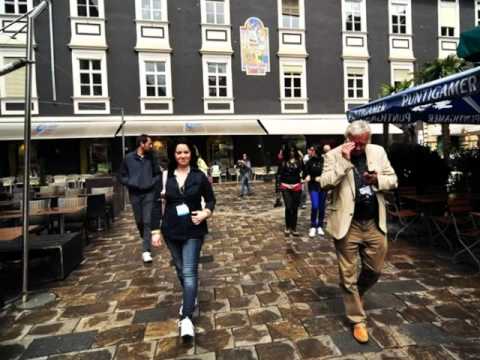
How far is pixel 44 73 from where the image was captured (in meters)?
15.9

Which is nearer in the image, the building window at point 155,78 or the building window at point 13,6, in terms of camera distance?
the building window at point 13,6

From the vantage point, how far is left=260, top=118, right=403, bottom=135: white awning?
17.5m

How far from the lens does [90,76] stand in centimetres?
1642

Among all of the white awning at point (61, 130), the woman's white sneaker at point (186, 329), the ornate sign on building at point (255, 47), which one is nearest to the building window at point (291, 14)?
the ornate sign on building at point (255, 47)

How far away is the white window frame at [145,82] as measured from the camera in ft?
55.3

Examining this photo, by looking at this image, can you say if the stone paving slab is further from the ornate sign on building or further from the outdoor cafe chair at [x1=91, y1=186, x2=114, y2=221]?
the ornate sign on building

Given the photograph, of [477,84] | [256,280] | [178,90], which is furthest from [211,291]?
[178,90]

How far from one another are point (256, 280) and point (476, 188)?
4538mm

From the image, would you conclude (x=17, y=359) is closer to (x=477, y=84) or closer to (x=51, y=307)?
(x=51, y=307)

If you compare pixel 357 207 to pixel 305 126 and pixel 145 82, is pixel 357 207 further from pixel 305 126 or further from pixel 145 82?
pixel 145 82

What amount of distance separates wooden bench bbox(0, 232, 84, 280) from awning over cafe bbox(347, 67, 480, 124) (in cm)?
488

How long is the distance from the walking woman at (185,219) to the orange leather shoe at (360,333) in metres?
1.36

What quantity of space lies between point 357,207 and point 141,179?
3.27 meters

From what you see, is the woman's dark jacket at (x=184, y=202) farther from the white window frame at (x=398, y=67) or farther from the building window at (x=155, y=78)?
→ the white window frame at (x=398, y=67)
